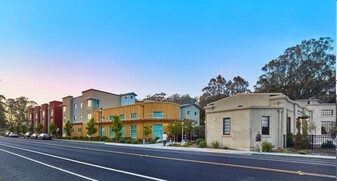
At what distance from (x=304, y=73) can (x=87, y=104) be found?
52879 millimetres

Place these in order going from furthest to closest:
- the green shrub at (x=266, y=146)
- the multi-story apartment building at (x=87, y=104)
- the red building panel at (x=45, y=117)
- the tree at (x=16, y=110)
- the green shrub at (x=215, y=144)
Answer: the tree at (x=16, y=110), the red building panel at (x=45, y=117), the multi-story apartment building at (x=87, y=104), the green shrub at (x=215, y=144), the green shrub at (x=266, y=146)

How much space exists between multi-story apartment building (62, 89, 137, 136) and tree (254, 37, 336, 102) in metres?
36.5

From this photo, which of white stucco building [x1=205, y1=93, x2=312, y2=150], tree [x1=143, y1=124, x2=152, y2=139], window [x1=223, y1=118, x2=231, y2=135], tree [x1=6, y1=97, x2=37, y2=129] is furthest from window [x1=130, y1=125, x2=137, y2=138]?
tree [x1=6, y1=97, x2=37, y2=129]

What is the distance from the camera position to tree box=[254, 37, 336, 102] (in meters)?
70.8

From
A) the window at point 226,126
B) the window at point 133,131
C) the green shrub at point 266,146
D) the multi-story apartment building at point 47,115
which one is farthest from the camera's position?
the multi-story apartment building at point 47,115

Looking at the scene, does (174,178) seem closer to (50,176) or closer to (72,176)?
(72,176)

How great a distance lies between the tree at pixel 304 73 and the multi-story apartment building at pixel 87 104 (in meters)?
Answer: 36.5

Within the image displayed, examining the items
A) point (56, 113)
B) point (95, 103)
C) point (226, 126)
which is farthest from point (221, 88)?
point (226, 126)

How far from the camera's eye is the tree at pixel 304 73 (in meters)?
70.8

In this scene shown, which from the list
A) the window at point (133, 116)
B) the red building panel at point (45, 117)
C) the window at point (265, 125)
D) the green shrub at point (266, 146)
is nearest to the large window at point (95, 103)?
the window at point (133, 116)

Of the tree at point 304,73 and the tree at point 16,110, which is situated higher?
the tree at point 304,73

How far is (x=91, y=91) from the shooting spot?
6506cm

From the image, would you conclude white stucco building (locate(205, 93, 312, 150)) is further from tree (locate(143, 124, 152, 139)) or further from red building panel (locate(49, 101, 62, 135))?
red building panel (locate(49, 101, 62, 135))

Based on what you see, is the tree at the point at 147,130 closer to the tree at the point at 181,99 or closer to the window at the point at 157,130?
the window at the point at 157,130
